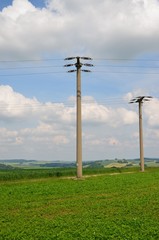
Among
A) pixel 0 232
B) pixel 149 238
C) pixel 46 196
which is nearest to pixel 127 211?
pixel 149 238

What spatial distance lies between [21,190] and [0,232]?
16.6 m

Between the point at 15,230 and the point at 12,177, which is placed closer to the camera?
the point at 15,230

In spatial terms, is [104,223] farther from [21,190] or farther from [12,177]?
[12,177]

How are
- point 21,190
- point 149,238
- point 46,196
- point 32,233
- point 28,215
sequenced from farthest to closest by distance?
point 21,190
point 46,196
point 28,215
point 32,233
point 149,238

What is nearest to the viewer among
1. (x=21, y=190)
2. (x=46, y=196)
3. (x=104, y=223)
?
(x=104, y=223)

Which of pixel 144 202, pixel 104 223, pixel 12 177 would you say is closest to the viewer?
pixel 104 223

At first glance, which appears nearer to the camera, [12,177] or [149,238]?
[149,238]

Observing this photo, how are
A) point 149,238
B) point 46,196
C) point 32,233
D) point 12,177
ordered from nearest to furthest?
point 149,238
point 32,233
point 46,196
point 12,177

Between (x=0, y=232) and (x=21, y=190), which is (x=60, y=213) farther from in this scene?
(x=21, y=190)

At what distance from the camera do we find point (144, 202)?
24.2 meters

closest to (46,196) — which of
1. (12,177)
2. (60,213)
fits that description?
(60,213)

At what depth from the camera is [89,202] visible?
24875mm

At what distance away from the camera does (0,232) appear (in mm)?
16047

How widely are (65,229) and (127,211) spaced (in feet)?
18.3
